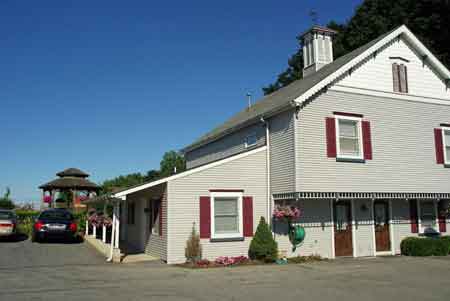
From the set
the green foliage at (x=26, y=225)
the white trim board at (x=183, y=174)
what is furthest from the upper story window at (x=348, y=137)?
the green foliage at (x=26, y=225)

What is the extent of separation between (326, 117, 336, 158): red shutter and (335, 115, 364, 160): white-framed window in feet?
0.58

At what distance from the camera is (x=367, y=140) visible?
16.9 meters

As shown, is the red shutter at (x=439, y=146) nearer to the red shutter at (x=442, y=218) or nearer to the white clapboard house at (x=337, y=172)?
the white clapboard house at (x=337, y=172)

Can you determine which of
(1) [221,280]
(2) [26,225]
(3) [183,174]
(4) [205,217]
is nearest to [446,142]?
(4) [205,217]

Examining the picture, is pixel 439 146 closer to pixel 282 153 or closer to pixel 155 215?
pixel 282 153

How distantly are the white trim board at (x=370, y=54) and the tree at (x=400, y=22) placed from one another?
38.3ft

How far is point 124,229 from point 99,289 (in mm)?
13665

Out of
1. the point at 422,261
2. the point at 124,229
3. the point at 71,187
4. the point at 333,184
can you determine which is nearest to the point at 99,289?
the point at 333,184

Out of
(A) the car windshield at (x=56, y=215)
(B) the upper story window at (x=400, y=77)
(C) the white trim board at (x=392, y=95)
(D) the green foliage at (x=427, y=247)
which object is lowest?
(D) the green foliage at (x=427, y=247)

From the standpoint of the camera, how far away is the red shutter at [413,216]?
1864 centimetres

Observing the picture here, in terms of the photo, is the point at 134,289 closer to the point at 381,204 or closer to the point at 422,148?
the point at 381,204

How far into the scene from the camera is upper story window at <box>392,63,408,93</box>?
18.3 metres

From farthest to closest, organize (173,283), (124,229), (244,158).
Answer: (124,229) < (244,158) < (173,283)

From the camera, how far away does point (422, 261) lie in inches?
614
